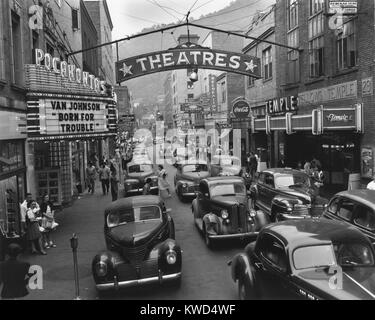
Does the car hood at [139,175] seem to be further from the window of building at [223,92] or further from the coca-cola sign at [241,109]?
the window of building at [223,92]

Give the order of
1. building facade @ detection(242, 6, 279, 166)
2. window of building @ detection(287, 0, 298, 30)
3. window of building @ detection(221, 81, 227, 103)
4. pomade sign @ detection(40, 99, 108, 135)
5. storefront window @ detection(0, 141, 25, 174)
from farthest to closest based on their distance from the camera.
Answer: window of building @ detection(221, 81, 227, 103)
building facade @ detection(242, 6, 279, 166)
window of building @ detection(287, 0, 298, 30)
pomade sign @ detection(40, 99, 108, 135)
storefront window @ detection(0, 141, 25, 174)

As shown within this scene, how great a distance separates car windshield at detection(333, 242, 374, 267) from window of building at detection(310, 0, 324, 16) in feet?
62.2

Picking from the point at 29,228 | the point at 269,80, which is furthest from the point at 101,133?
the point at 269,80

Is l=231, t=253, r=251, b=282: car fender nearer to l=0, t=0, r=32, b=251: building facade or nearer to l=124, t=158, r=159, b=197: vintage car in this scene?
l=0, t=0, r=32, b=251: building facade

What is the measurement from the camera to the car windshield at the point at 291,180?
15656 mm

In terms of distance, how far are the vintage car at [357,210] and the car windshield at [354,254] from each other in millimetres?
2174

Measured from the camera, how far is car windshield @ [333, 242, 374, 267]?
688cm

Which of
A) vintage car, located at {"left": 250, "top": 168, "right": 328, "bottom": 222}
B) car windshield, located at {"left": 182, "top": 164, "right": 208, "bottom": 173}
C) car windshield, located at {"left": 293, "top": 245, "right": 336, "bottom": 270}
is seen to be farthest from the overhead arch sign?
car windshield, located at {"left": 293, "top": 245, "right": 336, "bottom": 270}

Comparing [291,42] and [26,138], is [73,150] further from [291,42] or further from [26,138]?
[291,42]

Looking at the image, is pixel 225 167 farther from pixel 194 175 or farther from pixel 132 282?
pixel 132 282

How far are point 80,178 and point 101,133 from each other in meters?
9.90

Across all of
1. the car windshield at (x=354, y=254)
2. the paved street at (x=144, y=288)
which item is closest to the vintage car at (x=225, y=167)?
the paved street at (x=144, y=288)

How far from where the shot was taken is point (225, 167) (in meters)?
25.8
